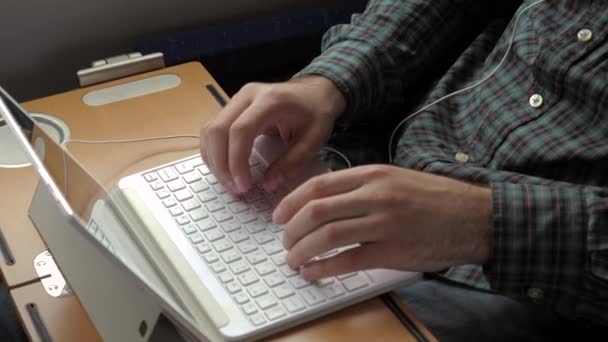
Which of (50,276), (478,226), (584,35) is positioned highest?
(584,35)

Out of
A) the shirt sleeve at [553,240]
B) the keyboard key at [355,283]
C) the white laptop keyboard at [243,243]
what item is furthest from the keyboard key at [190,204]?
the shirt sleeve at [553,240]

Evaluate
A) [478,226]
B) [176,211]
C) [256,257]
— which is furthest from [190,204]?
[478,226]

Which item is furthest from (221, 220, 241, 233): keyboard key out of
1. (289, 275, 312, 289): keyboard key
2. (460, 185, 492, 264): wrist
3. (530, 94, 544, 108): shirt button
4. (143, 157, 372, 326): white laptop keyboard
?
(530, 94, 544, 108): shirt button

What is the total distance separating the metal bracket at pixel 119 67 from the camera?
3.61 feet

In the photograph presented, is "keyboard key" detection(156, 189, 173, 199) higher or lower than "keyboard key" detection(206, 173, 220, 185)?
lower

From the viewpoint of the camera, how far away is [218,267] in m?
0.74

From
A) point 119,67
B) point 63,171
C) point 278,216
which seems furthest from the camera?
point 119,67

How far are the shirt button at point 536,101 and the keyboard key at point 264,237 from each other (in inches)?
15.8

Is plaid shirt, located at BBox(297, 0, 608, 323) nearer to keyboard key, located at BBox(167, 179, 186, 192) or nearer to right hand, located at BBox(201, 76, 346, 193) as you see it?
right hand, located at BBox(201, 76, 346, 193)

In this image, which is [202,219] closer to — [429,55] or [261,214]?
[261,214]

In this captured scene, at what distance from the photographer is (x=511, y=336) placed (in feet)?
2.78

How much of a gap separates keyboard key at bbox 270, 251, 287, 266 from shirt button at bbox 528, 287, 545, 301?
28 cm

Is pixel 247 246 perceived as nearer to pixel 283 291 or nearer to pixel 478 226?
pixel 283 291

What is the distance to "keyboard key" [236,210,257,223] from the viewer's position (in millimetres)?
806
